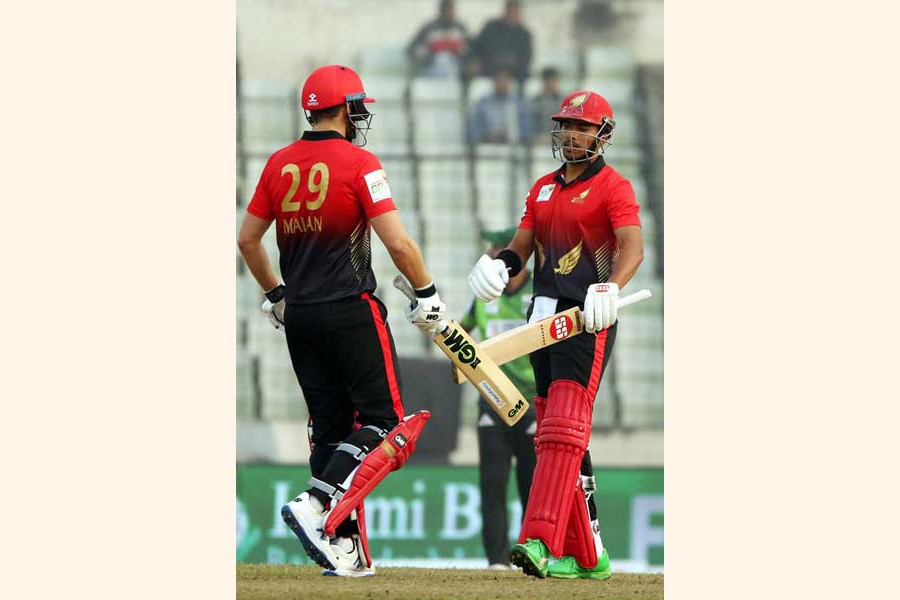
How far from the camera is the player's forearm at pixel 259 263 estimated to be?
5758mm

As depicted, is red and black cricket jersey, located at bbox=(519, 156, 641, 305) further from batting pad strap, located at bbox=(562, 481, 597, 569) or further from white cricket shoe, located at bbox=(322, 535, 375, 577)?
white cricket shoe, located at bbox=(322, 535, 375, 577)

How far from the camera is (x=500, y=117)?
A: 457 inches

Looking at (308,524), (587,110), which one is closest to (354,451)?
(308,524)

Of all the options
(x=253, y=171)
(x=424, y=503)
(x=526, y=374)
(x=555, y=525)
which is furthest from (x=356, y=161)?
(x=253, y=171)

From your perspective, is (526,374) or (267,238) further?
(267,238)

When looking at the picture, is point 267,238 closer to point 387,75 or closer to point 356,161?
point 387,75

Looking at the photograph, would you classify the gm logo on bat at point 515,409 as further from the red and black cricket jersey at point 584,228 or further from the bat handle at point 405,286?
the bat handle at point 405,286

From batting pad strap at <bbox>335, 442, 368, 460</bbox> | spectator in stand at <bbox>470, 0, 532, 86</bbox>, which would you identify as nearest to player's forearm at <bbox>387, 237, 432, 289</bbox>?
batting pad strap at <bbox>335, 442, 368, 460</bbox>

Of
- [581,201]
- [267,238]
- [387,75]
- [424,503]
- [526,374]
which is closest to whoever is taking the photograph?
[581,201]

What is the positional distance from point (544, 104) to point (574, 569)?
6.46m

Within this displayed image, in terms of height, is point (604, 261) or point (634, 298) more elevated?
point (604, 261)

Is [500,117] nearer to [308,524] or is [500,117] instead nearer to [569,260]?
[569,260]

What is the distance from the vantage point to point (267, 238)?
11047 millimetres

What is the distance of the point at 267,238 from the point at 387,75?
188cm
